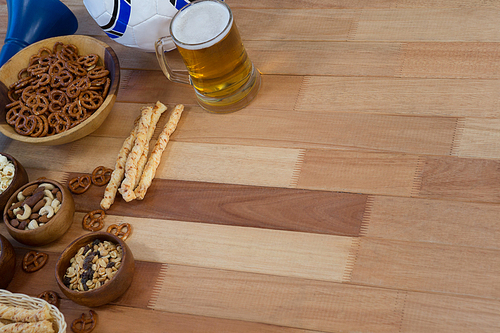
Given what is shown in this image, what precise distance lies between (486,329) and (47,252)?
1189 mm

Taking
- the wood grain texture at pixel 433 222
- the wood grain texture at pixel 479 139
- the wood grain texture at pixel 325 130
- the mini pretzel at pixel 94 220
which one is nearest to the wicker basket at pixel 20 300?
the mini pretzel at pixel 94 220

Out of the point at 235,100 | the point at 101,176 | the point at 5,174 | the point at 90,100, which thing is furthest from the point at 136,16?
the point at 5,174

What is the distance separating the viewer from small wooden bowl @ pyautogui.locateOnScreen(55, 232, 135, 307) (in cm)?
123

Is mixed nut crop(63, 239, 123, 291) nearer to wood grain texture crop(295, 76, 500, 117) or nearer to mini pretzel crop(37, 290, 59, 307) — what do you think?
mini pretzel crop(37, 290, 59, 307)

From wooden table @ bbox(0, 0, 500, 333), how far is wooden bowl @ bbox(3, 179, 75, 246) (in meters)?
0.05

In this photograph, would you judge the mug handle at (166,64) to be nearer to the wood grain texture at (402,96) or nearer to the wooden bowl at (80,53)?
the wooden bowl at (80,53)

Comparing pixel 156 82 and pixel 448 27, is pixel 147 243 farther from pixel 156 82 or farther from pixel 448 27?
pixel 448 27

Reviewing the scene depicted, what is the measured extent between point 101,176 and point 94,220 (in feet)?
0.52

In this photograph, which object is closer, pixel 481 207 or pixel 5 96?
pixel 481 207

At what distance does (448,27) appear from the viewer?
5.38ft

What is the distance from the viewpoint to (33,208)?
4.56ft

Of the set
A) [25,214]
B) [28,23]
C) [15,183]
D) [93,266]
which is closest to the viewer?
[93,266]

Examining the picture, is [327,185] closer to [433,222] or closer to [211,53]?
[433,222]

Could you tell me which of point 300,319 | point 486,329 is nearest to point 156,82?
Result: point 300,319
